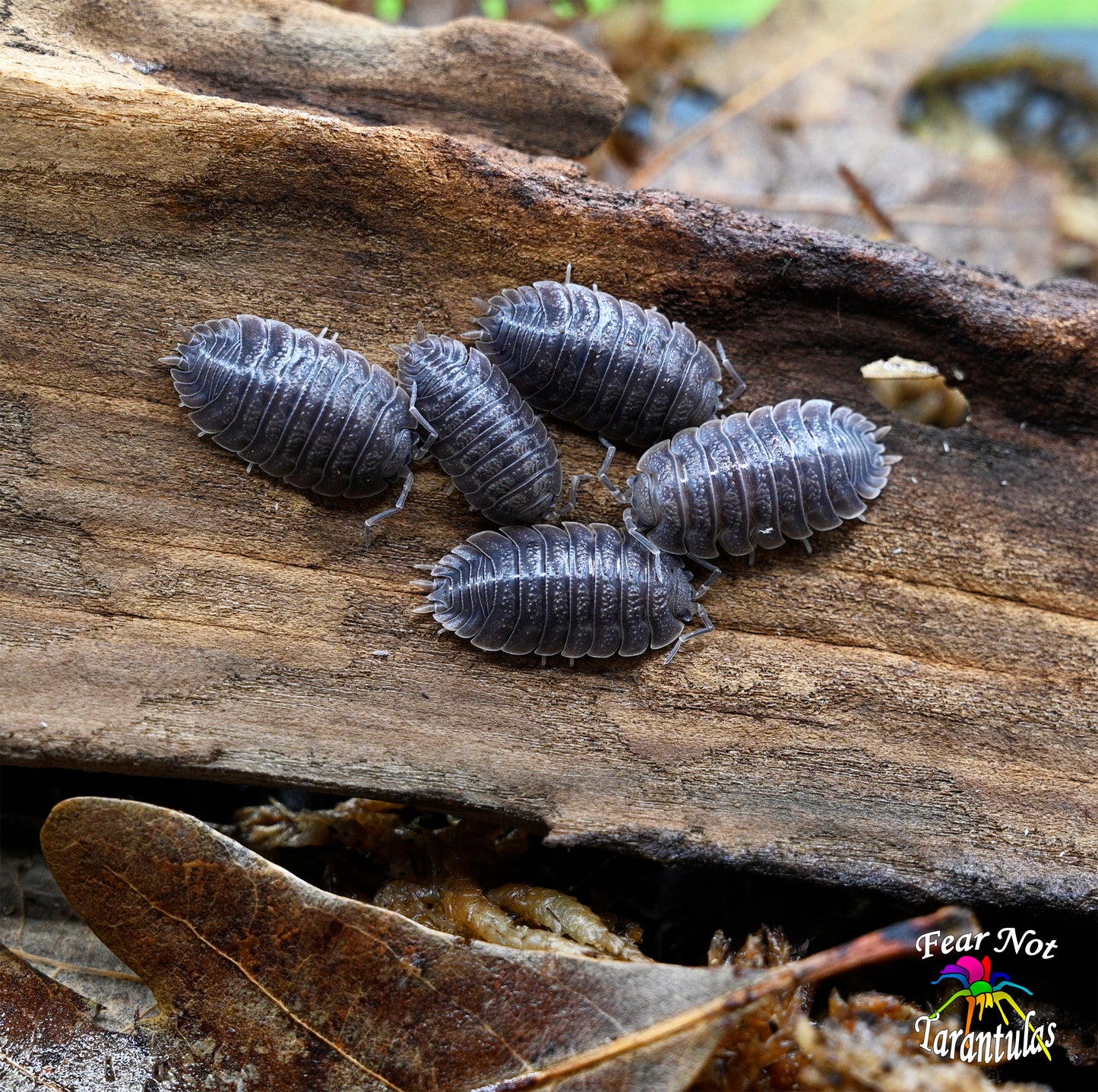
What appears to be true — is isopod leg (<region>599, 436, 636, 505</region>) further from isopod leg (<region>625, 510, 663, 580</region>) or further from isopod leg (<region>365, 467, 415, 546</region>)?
isopod leg (<region>365, 467, 415, 546</region>)

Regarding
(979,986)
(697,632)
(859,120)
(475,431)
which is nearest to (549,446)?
(475,431)

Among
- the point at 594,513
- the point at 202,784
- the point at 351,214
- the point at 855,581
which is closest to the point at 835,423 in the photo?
the point at 855,581

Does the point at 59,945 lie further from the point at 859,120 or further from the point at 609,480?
the point at 859,120

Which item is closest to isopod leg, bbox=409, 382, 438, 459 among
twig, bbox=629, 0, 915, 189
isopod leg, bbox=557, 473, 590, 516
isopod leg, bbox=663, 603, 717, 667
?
isopod leg, bbox=557, 473, 590, 516

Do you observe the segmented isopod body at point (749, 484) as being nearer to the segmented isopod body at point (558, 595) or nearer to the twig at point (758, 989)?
the segmented isopod body at point (558, 595)

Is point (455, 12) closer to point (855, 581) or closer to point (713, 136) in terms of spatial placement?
point (713, 136)

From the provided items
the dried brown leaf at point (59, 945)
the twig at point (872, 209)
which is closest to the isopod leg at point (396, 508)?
the dried brown leaf at point (59, 945)
